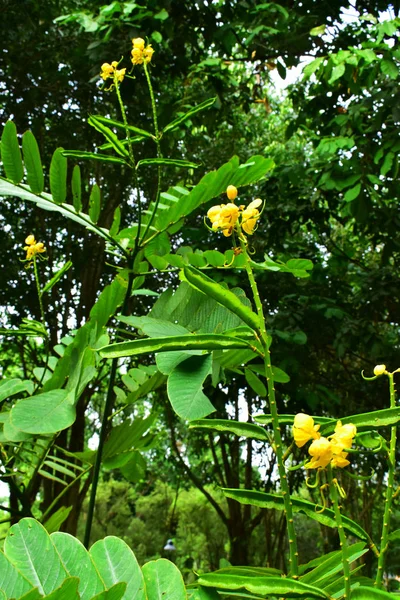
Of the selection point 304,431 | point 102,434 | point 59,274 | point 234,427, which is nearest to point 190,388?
point 234,427

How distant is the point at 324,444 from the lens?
31 centimetres

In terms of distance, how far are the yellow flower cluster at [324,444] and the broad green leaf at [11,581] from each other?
0.19m

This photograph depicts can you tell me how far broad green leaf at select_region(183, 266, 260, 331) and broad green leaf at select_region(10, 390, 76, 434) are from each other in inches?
6.7

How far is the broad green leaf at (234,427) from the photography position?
42 centimetres

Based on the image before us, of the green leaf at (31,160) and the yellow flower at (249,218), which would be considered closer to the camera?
the yellow flower at (249,218)

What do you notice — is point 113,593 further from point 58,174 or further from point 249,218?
point 58,174

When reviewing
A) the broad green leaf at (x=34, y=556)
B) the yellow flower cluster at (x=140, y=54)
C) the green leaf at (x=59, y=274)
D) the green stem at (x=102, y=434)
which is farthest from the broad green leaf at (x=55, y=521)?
the yellow flower cluster at (x=140, y=54)

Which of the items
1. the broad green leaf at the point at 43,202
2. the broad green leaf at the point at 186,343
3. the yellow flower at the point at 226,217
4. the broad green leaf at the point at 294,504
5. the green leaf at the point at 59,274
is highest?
the broad green leaf at the point at 43,202

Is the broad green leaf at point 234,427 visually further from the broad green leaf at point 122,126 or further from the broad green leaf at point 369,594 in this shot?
the broad green leaf at point 122,126

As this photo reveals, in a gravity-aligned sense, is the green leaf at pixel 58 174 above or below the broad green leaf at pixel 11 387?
above

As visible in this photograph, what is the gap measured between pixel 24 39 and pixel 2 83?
411 mm

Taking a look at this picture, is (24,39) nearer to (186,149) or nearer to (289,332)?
(186,149)

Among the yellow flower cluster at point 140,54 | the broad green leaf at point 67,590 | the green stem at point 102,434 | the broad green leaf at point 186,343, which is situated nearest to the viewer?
the broad green leaf at point 67,590

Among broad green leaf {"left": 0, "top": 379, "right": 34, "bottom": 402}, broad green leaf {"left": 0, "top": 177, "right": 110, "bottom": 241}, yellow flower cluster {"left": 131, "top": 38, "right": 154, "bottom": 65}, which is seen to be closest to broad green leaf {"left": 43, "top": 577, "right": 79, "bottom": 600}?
broad green leaf {"left": 0, "top": 379, "right": 34, "bottom": 402}
